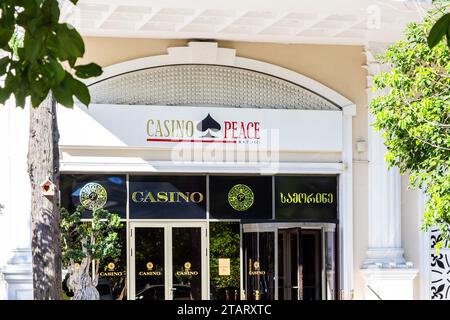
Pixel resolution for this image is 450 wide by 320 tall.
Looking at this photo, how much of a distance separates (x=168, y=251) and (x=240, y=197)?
1.79 m

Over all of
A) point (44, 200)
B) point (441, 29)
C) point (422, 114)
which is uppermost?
point (422, 114)

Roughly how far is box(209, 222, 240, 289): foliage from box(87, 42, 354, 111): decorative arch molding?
97.1 inches

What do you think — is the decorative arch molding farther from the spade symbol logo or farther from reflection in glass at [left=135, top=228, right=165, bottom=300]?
reflection in glass at [left=135, top=228, right=165, bottom=300]

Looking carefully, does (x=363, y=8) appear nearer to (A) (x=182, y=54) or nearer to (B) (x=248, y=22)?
(B) (x=248, y=22)

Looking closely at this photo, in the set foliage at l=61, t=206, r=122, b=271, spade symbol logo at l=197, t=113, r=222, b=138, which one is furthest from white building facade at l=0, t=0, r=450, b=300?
foliage at l=61, t=206, r=122, b=271

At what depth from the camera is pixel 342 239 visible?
19.4 m

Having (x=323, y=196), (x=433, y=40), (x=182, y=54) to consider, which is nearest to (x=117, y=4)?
(x=182, y=54)

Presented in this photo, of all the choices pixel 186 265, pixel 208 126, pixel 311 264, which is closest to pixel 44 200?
pixel 186 265

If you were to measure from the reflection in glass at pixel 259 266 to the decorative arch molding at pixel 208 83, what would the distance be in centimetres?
266

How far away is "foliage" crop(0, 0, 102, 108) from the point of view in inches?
169

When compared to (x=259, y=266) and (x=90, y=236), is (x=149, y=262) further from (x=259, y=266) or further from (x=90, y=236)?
(x=259, y=266)

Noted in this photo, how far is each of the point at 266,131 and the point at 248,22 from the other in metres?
2.32

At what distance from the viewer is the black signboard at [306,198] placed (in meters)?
19.2

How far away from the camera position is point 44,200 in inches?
504
